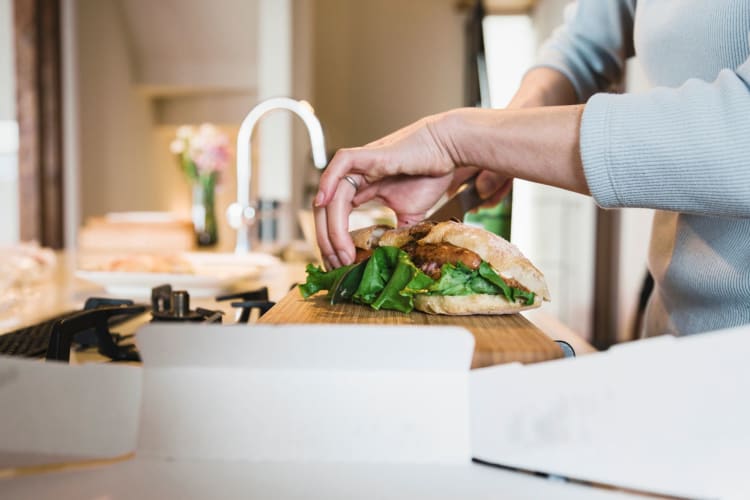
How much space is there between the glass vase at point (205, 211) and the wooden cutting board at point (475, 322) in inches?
145

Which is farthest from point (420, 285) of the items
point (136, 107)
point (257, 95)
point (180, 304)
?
point (136, 107)

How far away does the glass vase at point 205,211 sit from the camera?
4398mm

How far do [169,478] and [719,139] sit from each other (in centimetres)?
51

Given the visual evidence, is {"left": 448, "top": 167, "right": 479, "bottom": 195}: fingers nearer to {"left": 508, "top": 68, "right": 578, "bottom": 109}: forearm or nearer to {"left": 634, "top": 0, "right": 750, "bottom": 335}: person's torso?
{"left": 508, "top": 68, "right": 578, "bottom": 109}: forearm

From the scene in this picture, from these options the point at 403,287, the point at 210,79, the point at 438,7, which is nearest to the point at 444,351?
the point at 403,287

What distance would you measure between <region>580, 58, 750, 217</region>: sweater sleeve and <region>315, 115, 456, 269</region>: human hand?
0.19 m

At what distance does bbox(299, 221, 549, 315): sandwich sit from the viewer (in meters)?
0.72

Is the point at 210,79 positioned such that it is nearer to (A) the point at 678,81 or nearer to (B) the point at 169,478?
(A) the point at 678,81

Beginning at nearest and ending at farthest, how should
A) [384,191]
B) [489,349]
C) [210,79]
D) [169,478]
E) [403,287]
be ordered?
[169,478] < [489,349] < [403,287] < [384,191] < [210,79]

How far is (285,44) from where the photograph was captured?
13.5 feet

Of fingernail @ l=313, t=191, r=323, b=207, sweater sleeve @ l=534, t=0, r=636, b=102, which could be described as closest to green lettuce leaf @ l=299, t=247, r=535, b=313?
fingernail @ l=313, t=191, r=323, b=207

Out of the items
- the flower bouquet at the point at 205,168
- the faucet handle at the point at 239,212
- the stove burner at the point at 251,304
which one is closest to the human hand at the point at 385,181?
the stove burner at the point at 251,304

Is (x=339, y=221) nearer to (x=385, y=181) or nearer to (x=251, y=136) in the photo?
(x=385, y=181)

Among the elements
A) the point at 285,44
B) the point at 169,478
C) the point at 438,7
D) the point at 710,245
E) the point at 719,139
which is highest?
the point at 438,7
